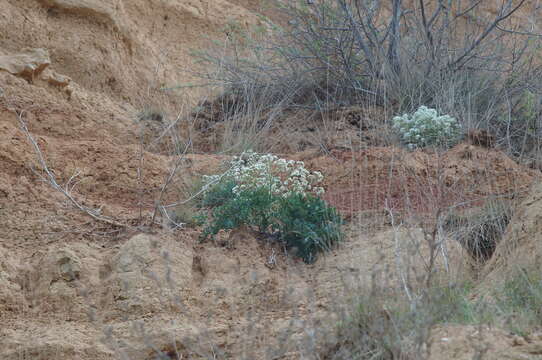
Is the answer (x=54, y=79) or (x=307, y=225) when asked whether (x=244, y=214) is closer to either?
(x=307, y=225)

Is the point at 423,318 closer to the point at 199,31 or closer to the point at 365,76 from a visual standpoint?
the point at 365,76

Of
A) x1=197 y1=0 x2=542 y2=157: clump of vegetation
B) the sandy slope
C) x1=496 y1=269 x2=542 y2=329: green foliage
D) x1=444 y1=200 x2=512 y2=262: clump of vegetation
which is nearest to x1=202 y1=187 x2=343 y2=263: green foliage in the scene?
the sandy slope

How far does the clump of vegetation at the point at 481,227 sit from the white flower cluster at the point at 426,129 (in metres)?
1.45

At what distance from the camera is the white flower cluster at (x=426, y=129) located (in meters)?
6.13

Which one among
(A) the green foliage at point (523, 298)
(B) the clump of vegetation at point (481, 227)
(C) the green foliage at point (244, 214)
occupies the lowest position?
(C) the green foliage at point (244, 214)

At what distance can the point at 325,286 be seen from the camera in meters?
3.98

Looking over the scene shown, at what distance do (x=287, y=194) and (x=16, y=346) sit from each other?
1.85m

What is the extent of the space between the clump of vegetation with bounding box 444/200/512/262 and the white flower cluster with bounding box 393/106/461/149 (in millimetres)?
1446

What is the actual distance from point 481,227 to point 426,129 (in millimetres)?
1769

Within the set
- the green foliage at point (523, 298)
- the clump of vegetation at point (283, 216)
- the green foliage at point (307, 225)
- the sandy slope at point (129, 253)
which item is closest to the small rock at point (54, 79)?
the sandy slope at point (129, 253)

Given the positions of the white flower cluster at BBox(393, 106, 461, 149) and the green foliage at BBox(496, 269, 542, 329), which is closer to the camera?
the green foliage at BBox(496, 269, 542, 329)

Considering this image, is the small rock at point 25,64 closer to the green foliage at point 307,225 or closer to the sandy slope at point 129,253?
the sandy slope at point 129,253

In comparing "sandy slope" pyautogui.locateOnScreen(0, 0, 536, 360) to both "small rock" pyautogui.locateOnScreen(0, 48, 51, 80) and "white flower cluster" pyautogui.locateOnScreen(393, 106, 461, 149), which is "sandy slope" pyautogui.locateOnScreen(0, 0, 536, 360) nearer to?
"small rock" pyautogui.locateOnScreen(0, 48, 51, 80)

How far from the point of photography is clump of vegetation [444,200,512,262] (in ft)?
14.6
